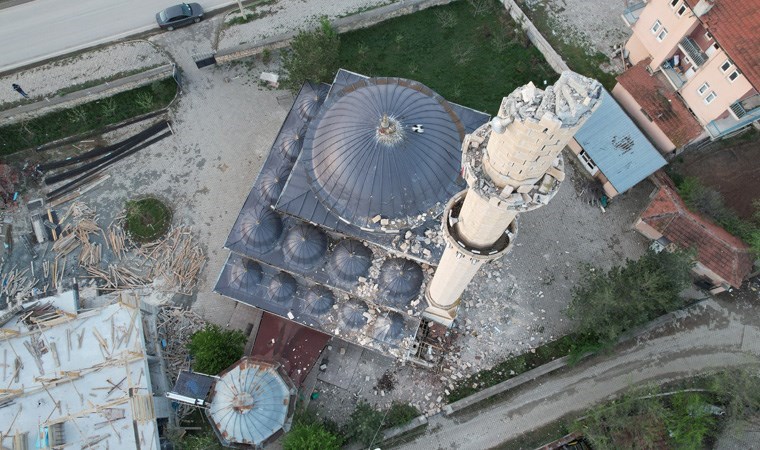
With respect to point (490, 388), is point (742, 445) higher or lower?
lower

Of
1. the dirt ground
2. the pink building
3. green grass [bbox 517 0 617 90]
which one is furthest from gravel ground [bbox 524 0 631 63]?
the dirt ground

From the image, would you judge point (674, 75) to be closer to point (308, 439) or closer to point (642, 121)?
point (642, 121)

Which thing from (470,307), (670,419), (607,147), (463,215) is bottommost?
(670,419)

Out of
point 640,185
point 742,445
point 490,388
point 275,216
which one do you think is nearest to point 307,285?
point 275,216

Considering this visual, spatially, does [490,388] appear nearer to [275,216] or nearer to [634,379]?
[634,379]

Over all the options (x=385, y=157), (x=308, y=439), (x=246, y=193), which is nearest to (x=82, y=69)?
(x=246, y=193)
